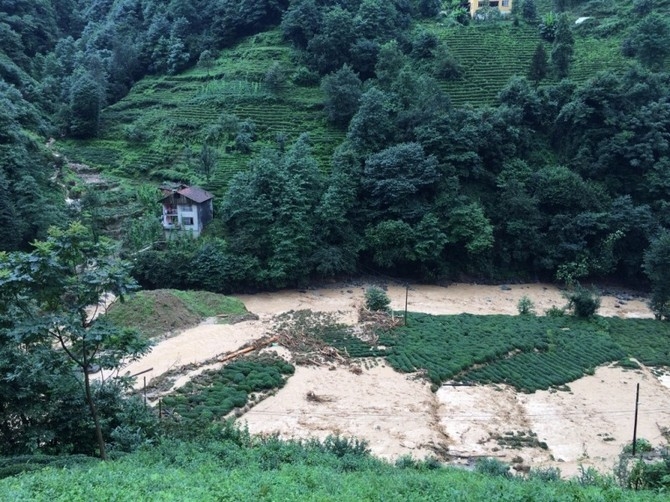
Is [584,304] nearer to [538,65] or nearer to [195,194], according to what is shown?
[538,65]

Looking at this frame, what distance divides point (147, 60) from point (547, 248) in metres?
48.4

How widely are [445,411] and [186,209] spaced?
23.8 m

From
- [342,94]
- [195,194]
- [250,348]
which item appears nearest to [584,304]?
[250,348]

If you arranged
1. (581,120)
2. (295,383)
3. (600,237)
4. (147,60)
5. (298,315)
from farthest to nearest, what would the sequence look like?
(147,60), (581,120), (600,237), (298,315), (295,383)

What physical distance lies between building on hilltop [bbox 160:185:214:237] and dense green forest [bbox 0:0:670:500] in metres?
1.05

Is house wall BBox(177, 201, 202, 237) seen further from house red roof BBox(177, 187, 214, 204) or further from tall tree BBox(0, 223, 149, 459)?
tall tree BBox(0, 223, 149, 459)

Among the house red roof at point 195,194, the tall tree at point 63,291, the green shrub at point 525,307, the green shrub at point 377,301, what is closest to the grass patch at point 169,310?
the green shrub at point 377,301

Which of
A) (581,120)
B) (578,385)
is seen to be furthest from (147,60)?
(578,385)

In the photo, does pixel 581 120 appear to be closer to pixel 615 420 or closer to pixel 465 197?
pixel 465 197

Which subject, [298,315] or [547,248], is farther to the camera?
[547,248]

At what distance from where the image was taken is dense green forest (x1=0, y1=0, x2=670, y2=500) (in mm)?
23656

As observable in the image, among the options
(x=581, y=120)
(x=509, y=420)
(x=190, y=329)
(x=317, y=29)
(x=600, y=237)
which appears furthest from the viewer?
(x=317, y=29)

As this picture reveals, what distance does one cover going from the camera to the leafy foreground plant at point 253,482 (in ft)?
29.1

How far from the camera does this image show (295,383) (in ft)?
76.4
